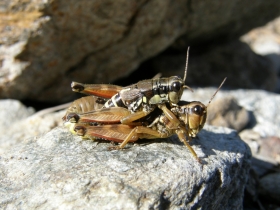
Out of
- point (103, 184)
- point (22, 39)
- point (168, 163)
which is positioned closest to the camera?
point (103, 184)

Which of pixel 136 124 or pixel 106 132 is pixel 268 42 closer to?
pixel 136 124

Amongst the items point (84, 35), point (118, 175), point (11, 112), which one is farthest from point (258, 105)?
point (118, 175)

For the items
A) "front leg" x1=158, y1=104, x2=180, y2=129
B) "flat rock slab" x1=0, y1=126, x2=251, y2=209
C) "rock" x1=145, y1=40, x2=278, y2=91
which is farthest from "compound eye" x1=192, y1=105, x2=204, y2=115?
"rock" x1=145, y1=40, x2=278, y2=91

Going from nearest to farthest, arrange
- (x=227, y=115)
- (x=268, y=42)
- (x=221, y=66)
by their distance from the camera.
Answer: (x=227, y=115), (x=221, y=66), (x=268, y=42)

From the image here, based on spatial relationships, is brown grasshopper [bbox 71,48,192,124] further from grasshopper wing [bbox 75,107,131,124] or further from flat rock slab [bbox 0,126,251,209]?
flat rock slab [bbox 0,126,251,209]

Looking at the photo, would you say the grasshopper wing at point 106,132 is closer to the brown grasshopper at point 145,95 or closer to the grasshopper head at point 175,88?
the brown grasshopper at point 145,95

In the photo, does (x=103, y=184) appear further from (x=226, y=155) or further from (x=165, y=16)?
(x=165, y=16)

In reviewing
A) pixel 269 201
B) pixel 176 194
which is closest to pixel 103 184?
pixel 176 194
